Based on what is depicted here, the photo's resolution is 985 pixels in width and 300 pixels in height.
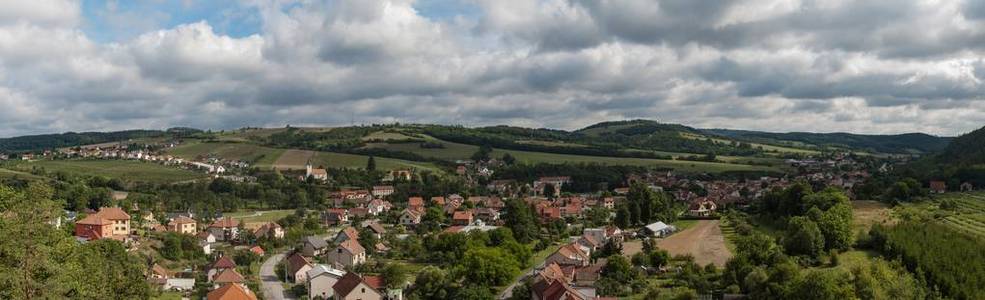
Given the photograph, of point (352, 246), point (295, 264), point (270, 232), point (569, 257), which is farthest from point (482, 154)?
point (295, 264)

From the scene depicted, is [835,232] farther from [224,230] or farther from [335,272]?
[224,230]

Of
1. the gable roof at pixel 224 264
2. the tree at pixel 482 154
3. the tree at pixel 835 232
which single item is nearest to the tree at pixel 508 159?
the tree at pixel 482 154

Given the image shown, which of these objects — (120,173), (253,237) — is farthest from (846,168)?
(120,173)

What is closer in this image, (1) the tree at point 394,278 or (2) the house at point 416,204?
(1) the tree at point 394,278

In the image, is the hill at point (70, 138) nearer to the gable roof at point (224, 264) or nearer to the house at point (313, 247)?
the house at point (313, 247)

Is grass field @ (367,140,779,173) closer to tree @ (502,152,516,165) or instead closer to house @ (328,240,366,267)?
tree @ (502,152,516,165)

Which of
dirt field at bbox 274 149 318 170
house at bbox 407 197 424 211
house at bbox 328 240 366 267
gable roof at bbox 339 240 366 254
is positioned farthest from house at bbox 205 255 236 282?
dirt field at bbox 274 149 318 170
